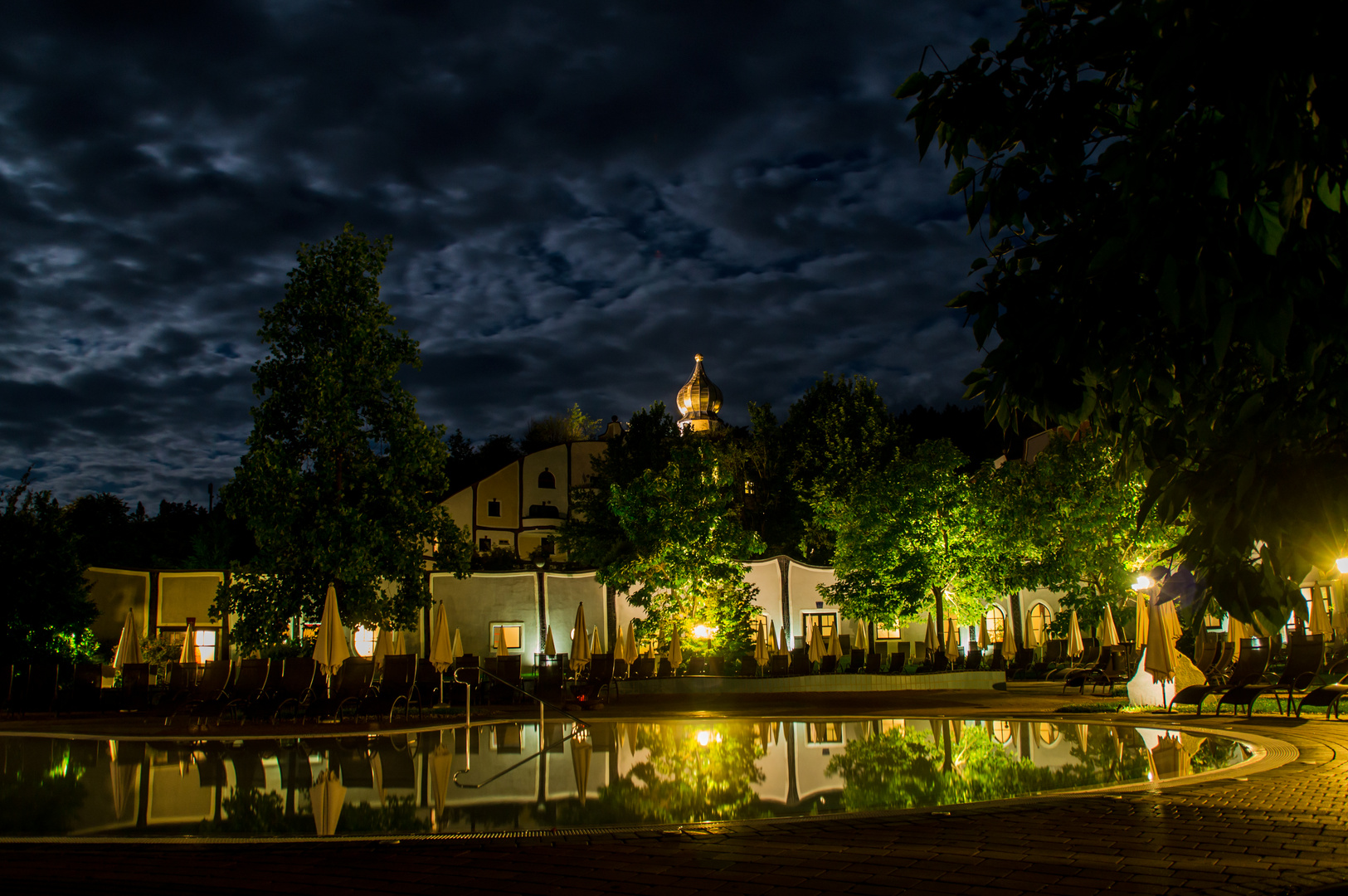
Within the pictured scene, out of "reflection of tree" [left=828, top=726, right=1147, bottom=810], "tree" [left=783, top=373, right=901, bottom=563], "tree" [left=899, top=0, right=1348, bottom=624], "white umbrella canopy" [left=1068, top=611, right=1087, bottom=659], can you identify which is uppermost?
"tree" [left=783, top=373, right=901, bottom=563]

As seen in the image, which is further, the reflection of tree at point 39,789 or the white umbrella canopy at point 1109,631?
the white umbrella canopy at point 1109,631

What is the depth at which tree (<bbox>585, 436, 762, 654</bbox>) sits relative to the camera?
25.0 metres

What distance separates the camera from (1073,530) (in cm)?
2108

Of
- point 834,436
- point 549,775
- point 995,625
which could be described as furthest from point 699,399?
point 549,775

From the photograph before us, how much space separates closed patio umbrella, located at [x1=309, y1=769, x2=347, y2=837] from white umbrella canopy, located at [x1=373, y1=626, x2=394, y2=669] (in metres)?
11.6

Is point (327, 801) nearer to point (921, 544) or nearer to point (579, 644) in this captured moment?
point (579, 644)

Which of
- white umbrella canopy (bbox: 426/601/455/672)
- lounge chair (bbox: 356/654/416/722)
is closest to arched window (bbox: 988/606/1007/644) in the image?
white umbrella canopy (bbox: 426/601/455/672)

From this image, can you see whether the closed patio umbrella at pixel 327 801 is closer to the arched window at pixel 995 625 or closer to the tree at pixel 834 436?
the arched window at pixel 995 625

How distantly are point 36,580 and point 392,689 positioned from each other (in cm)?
987

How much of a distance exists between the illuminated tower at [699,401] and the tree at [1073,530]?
116ft

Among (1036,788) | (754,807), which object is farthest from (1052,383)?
(1036,788)

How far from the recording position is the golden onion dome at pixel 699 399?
6059cm

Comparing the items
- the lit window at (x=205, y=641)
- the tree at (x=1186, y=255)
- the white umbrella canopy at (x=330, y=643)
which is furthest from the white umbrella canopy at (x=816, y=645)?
the tree at (x=1186, y=255)

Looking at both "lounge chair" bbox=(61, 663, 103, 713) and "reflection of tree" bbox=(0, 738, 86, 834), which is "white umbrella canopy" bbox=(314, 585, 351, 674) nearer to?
"reflection of tree" bbox=(0, 738, 86, 834)
